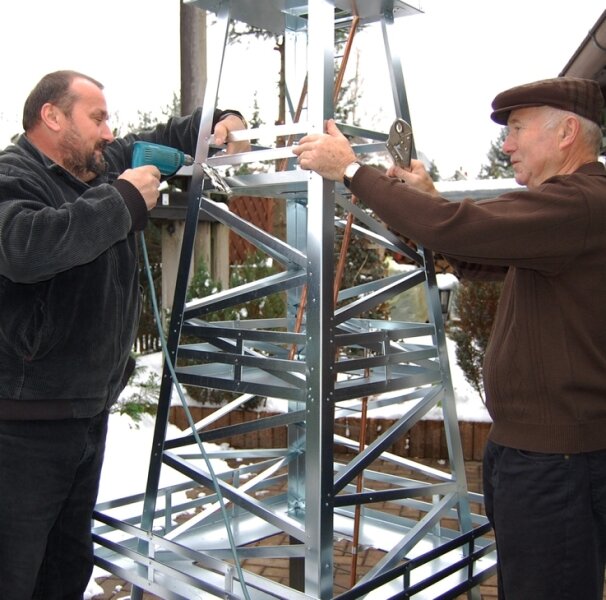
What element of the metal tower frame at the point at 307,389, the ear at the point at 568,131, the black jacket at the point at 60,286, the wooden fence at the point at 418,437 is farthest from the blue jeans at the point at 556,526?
the wooden fence at the point at 418,437

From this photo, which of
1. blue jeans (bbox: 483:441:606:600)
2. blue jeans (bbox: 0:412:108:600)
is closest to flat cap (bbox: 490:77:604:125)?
blue jeans (bbox: 483:441:606:600)

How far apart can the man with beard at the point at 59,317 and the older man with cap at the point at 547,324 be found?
76 cm

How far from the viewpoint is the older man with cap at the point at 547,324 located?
6.39 ft

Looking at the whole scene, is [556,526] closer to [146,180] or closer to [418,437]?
[146,180]

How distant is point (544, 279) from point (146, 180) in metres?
1.29

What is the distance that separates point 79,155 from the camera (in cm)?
247

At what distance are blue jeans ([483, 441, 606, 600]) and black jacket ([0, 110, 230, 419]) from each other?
140cm

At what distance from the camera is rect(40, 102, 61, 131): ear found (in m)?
2.42

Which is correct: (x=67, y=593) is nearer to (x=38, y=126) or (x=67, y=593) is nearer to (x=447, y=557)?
(x=447, y=557)

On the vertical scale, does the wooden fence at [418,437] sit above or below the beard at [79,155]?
below

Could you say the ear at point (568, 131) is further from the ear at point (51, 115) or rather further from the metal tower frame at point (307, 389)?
the ear at point (51, 115)

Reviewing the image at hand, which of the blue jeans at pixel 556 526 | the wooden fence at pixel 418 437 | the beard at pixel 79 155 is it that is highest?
the beard at pixel 79 155

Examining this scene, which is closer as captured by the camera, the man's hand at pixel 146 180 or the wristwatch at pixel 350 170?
the wristwatch at pixel 350 170

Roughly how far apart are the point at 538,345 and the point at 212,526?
171 cm
